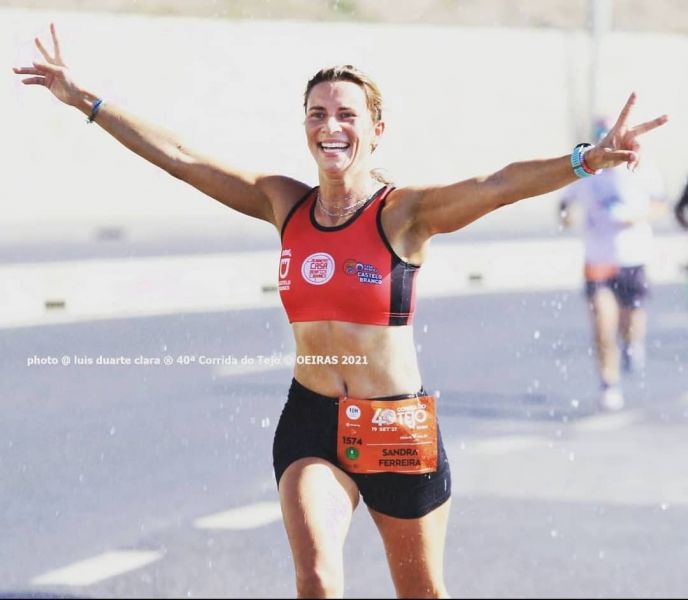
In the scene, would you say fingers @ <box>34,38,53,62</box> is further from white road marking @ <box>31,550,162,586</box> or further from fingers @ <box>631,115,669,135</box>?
white road marking @ <box>31,550,162,586</box>

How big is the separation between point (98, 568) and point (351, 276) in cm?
279

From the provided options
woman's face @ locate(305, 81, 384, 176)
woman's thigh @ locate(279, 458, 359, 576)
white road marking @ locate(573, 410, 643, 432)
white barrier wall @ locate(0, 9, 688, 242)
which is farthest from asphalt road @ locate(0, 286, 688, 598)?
white barrier wall @ locate(0, 9, 688, 242)

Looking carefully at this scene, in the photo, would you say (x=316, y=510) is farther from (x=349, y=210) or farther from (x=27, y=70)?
(x=27, y=70)

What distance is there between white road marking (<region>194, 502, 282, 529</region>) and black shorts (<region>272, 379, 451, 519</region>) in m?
3.10

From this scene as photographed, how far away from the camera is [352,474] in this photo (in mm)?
4746

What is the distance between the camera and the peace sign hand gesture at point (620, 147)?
4457 millimetres

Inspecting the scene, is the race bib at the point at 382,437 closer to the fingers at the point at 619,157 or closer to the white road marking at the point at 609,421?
the fingers at the point at 619,157

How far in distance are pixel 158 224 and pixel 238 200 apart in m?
29.0

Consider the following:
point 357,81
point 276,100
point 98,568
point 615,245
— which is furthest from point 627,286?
point 276,100

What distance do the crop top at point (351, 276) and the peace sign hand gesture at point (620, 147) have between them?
66 cm

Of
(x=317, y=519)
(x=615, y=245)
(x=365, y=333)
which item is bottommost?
(x=317, y=519)

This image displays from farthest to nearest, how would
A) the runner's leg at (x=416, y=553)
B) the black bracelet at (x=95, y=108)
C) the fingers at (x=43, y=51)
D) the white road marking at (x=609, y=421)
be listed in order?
the white road marking at (x=609, y=421) < the fingers at (x=43, y=51) < the black bracelet at (x=95, y=108) < the runner's leg at (x=416, y=553)

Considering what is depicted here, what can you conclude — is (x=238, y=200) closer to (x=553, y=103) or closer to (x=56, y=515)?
(x=56, y=515)

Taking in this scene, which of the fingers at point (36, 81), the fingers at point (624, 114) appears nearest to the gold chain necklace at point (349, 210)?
the fingers at point (624, 114)
